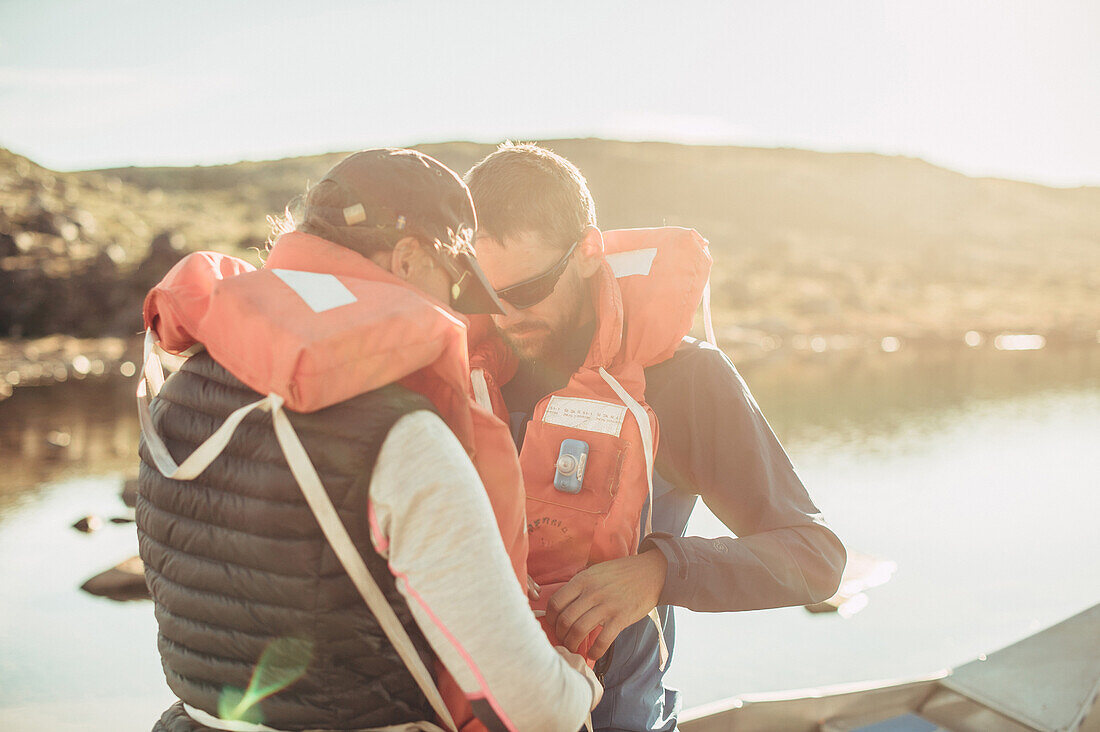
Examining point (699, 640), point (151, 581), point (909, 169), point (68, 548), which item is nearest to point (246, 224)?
point (68, 548)

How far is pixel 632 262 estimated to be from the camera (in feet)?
8.79

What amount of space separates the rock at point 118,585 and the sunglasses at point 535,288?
11.3 m

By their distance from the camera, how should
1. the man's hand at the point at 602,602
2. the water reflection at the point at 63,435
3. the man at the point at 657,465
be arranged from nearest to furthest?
the man's hand at the point at 602,602 → the man at the point at 657,465 → the water reflection at the point at 63,435

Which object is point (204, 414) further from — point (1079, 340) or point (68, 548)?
point (1079, 340)

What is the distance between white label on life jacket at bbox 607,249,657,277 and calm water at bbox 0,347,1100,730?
25.7 ft

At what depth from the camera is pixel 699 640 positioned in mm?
10930

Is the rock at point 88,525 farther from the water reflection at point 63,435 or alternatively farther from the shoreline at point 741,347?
the shoreline at point 741,347

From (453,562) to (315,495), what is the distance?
0.80 ft

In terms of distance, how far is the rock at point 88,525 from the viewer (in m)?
14.2

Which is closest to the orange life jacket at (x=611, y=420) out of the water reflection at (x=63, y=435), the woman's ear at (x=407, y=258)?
the woman's ear at (x=407, y=258)

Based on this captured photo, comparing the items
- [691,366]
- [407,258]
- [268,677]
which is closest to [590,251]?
[691,366]

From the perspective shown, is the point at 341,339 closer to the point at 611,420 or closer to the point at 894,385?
the point at 611,420

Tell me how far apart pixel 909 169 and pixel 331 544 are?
337 feet

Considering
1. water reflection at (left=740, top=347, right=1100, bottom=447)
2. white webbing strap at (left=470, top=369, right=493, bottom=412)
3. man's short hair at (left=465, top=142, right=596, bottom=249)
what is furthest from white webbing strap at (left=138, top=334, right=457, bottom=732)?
water reflection at (left=740, top=347, right=1100, bottom=447)
